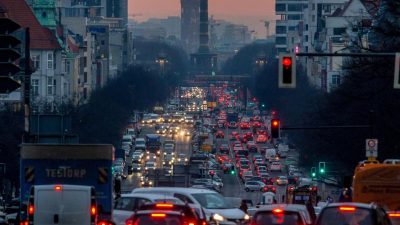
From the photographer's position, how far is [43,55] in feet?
437

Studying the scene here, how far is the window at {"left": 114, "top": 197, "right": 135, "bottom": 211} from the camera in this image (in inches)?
1447

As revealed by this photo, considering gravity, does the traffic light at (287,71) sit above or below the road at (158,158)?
above

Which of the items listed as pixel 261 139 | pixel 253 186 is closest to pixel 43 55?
pixel 261 139

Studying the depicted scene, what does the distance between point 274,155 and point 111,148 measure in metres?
85.4

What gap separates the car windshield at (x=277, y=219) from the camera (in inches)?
1159

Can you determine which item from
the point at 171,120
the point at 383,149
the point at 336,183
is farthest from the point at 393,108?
the point at 171,120

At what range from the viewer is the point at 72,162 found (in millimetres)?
36375

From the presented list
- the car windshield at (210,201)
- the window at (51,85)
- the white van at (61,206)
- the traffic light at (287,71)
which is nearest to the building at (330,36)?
the window at (51,85)

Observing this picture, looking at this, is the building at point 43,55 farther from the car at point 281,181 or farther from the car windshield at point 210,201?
the car windshield at point 210,201

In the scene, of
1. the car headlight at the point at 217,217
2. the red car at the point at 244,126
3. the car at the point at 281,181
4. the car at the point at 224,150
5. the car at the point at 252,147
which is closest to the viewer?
the car headlight at the point at 217,217

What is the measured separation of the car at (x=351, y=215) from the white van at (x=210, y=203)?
808 cm

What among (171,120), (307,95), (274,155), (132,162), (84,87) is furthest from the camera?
(171,120)

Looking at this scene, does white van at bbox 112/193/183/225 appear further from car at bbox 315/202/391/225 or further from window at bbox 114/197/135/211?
car at bbox 315/202/391/225

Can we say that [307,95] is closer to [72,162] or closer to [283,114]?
[283,114]
